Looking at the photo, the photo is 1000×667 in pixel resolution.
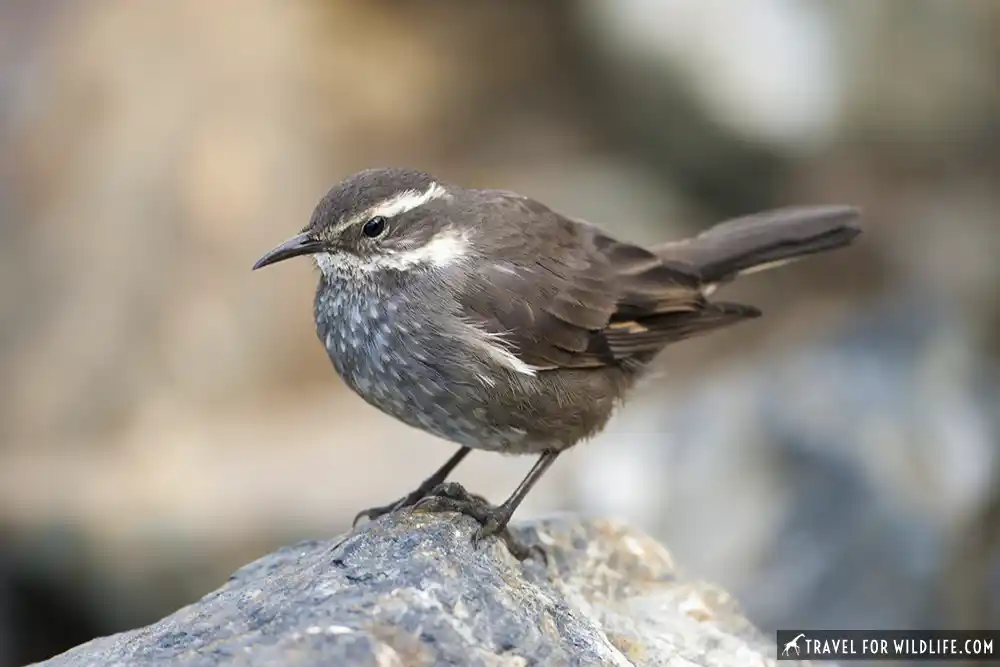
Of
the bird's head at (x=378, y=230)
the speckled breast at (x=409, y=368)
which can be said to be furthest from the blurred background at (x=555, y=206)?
the bird's head at (x=378, y=230)

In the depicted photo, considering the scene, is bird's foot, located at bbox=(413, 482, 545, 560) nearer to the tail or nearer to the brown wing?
the brown wing

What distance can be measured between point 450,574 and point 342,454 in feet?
23.1

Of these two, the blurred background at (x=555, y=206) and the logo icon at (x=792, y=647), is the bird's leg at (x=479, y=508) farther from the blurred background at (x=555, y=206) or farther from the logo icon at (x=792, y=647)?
the blurred background at (x=555, y=206)

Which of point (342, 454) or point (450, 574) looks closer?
point (450, 574)

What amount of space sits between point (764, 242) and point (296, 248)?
108 inches

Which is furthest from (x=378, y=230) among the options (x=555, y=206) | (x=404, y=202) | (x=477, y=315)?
(x=555, y=206)

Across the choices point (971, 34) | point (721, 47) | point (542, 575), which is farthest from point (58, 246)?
point (971, 34)

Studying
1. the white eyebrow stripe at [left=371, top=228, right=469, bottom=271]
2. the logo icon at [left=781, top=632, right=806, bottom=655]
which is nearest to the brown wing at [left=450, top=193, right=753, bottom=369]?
the white eyebrow stripe at [left=371, top=228, right=469, bottom=271]

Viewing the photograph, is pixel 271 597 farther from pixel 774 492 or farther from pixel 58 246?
pixel 58 246

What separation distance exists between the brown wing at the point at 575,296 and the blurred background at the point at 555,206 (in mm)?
2585

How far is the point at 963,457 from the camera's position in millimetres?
8914

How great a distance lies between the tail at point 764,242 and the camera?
265 inches

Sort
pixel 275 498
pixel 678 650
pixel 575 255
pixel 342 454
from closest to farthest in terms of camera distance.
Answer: pixel 678 650 < pixel 575 255 < pixel 275 498 < pixel 342 454

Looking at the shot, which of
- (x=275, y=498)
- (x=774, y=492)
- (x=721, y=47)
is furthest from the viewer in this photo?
(x=721, y=47)
